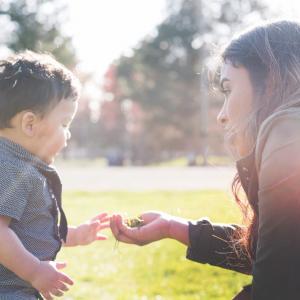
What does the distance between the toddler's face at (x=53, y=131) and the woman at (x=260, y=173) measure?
0.39m

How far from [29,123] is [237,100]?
85 cm

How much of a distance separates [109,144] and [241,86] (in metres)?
56.7

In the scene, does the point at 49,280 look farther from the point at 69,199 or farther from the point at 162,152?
the point at 162,152

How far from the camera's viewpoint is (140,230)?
2436mm

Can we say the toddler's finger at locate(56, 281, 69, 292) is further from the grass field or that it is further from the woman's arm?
the grass field

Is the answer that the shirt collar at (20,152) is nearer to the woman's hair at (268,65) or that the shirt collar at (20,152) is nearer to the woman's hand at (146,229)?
the woman's hand at (146,229)

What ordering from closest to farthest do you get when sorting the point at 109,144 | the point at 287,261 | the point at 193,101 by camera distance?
1. the point at 287,261
2. the point at 193,101
3. the point at 109,144

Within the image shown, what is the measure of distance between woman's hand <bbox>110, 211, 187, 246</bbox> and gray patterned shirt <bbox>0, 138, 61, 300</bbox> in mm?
272

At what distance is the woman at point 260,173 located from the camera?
164 centimetres

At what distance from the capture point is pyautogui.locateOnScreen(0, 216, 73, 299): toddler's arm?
6.86 feet

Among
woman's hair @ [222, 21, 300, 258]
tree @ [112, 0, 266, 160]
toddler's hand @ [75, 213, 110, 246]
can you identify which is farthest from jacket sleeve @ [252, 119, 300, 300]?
tree @ [112, 0, 266, 160]

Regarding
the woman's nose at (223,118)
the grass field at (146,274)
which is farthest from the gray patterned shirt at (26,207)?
the grass field at (146,274)

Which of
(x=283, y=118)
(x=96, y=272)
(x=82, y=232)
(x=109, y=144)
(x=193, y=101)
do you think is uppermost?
(x=283, y=118)

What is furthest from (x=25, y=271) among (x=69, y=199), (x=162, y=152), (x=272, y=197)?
(x=162, y=152)
